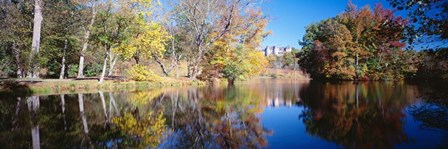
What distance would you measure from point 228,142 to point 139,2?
16787 mm

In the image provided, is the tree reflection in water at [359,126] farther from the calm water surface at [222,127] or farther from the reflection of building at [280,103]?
the reflection of building at [280,103]

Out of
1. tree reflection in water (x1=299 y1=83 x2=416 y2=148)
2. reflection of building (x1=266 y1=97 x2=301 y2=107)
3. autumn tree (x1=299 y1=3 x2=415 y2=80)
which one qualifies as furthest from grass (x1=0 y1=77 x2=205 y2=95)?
autumn tree (x1=299 y1=3 x2=415 y2=80)

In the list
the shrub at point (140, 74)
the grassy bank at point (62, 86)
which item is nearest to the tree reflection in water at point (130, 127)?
the grassy bank at point (62, 86)

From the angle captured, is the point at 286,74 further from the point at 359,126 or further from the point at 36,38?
the point at 359,126

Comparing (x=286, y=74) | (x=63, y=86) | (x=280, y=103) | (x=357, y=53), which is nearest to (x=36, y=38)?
(x=63, y=86)

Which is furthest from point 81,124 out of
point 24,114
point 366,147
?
point 366,147

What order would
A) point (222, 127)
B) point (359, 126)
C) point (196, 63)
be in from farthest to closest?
A: 1. point (196, 63)
2. point (222, 127)
3. point (359, 126)

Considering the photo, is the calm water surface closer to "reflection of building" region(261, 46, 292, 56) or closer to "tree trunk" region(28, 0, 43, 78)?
"tree trunk" region(28, 0, 43, 78)

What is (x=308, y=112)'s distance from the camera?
9938mm

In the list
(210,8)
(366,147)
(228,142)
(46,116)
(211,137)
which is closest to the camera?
(366,147)

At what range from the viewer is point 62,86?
725 inches

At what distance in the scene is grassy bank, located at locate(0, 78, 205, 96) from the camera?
51.6ft

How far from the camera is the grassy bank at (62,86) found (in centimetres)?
1574

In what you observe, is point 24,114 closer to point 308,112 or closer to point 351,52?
point 308,112
